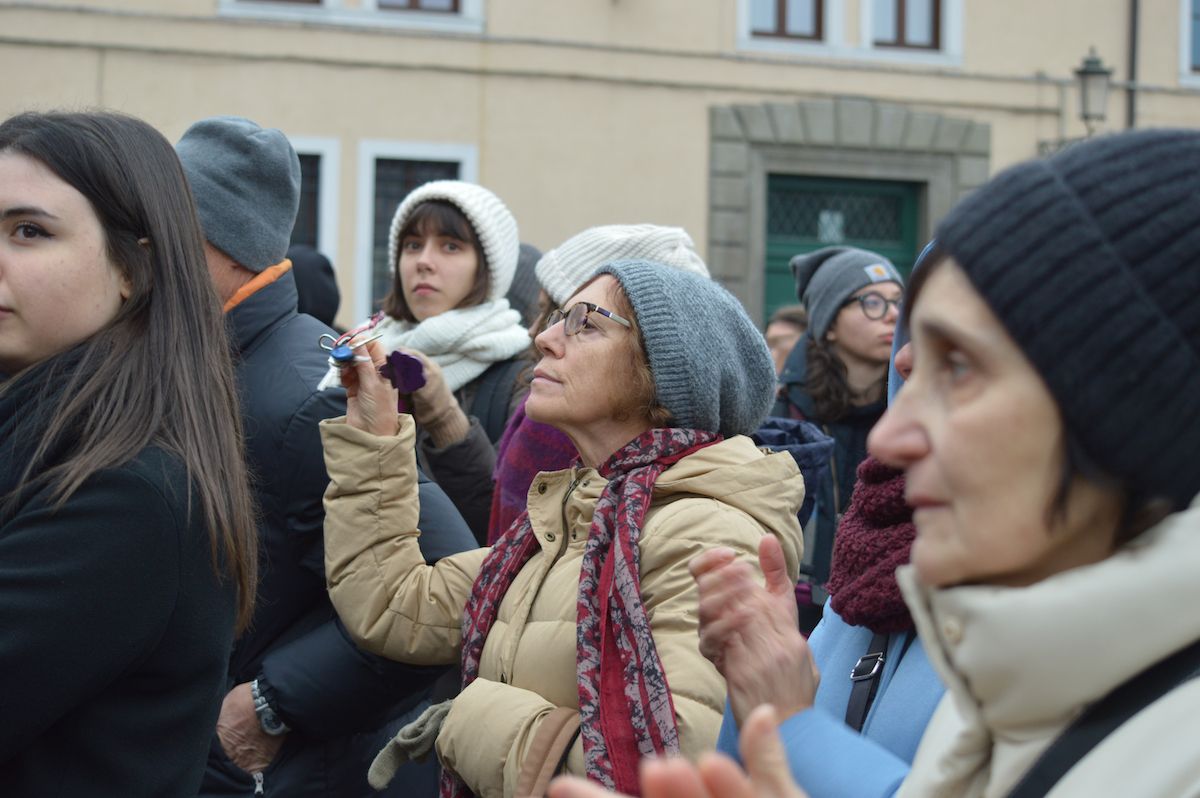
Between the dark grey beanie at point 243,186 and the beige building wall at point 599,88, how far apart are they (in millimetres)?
9457

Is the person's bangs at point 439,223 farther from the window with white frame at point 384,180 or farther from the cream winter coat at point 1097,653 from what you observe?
the window with white frame at point 384,180

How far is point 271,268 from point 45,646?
4.50 ft

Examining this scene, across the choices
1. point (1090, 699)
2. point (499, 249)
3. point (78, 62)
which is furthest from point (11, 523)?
point (78, 62)

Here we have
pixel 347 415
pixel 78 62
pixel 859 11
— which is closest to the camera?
pixel 347 415

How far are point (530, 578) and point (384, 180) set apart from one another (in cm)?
Answer: 1122

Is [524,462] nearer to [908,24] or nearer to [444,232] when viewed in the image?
[444,232]

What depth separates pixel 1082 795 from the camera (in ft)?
3.91

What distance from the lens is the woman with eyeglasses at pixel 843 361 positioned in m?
4.74

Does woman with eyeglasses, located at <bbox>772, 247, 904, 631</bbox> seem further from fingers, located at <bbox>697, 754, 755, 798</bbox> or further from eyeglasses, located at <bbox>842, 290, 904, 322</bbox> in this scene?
fingers, located at <bbox>697, 754, 755, 798</bbox>

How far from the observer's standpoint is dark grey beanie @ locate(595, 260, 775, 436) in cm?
275

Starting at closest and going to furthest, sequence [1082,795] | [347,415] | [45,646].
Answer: [1082,795] < [45,646] < [347,415]

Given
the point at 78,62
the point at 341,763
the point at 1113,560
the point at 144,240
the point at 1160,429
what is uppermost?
the point at 78,62

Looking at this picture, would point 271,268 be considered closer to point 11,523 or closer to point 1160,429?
point 11,523

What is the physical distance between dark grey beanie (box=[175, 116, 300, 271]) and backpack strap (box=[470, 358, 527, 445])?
1359 mm
